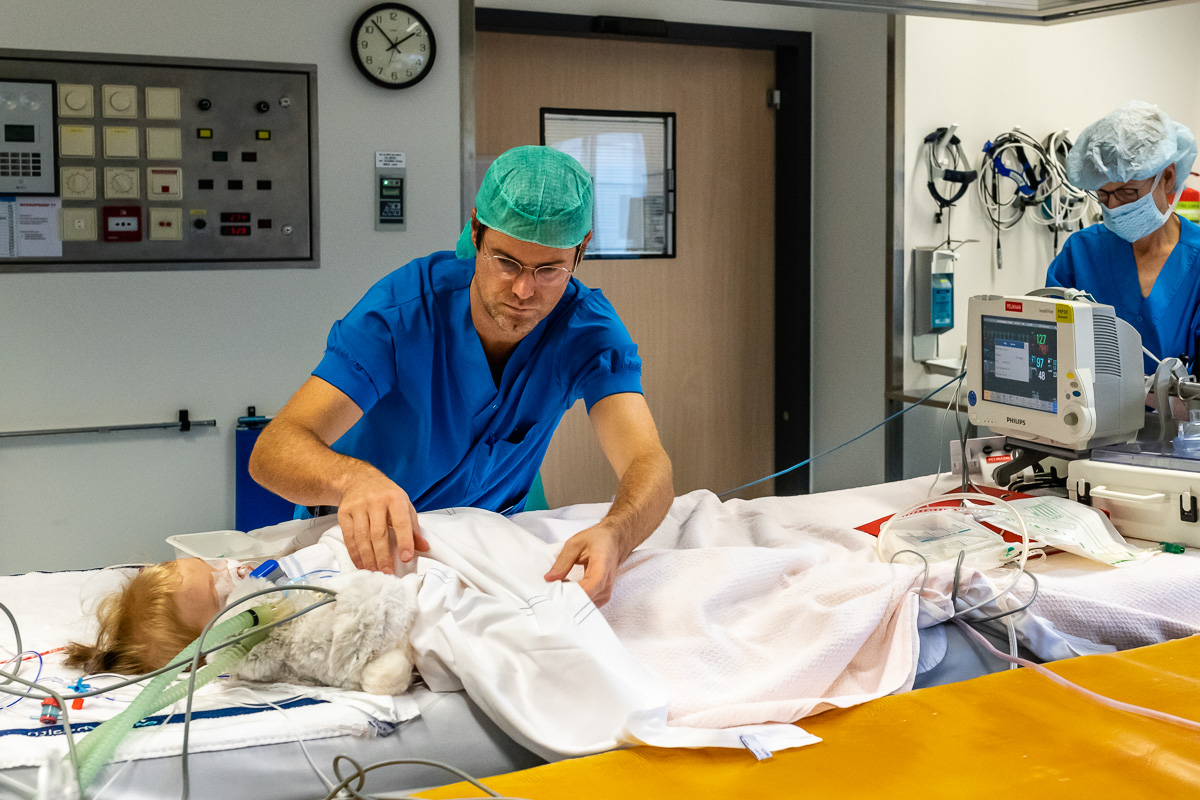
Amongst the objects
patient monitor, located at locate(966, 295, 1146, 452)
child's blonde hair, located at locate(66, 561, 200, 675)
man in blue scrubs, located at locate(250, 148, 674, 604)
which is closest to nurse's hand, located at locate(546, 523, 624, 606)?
man in blue scrubs, located at locate(250, 148, 674, 604)

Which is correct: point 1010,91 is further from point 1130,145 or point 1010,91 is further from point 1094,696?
point 1094,696

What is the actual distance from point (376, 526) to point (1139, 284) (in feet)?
6.76

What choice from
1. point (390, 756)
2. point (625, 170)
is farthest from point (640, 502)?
point (625, 170)

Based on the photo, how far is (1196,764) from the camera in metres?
1.10

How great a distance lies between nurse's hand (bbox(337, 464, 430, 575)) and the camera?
141 cm

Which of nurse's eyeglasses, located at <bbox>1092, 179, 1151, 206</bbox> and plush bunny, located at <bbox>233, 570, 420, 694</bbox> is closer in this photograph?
plush bunny, located at <bbox>233, 570, 420, 694</bbox>

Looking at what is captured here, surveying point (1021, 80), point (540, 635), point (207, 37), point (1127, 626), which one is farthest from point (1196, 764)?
point (1021, 80)

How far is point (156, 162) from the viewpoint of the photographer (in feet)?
9.77

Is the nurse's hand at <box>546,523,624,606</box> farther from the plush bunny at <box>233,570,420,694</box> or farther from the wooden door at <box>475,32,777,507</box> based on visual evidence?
the wooden door at <box>475,32,777,507</box>

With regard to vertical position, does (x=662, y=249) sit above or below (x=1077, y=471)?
above

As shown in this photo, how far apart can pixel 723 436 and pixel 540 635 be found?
3.04 metres

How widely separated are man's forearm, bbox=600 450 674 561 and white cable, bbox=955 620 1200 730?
0.52 metres

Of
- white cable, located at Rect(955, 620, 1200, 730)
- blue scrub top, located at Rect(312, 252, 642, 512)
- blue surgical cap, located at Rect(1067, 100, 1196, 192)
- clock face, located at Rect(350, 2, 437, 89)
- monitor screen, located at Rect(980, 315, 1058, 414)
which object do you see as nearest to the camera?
white cable, located at Rect(955, 620, 1200, 730)

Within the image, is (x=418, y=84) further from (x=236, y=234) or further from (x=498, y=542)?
(x=498, y=542)
